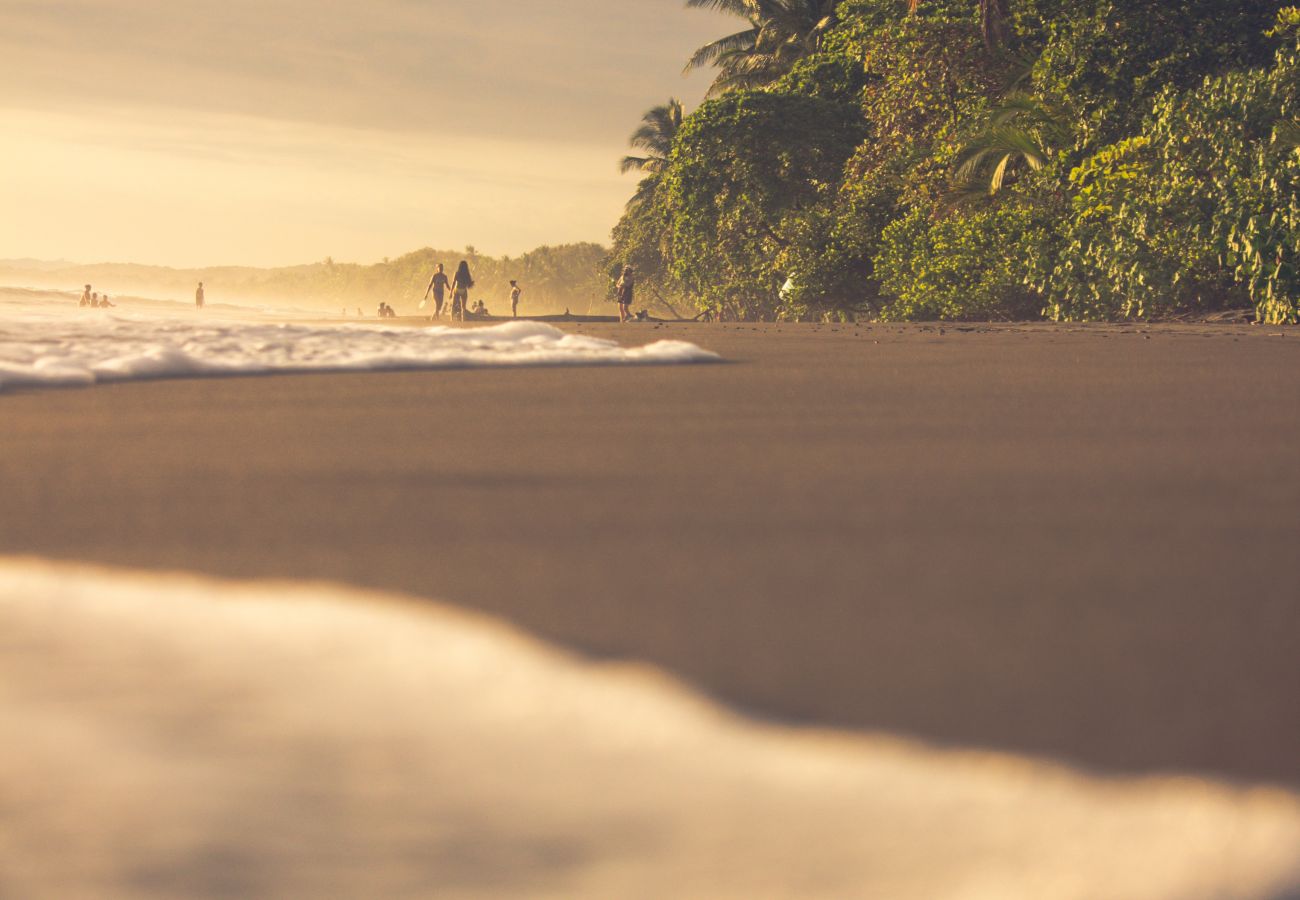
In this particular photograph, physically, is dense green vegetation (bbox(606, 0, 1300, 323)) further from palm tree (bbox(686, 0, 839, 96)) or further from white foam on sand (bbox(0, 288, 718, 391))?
white foam on sand (bbox(0, 288, 718, 391))

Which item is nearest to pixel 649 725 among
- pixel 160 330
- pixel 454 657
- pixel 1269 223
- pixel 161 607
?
pixel 454 657

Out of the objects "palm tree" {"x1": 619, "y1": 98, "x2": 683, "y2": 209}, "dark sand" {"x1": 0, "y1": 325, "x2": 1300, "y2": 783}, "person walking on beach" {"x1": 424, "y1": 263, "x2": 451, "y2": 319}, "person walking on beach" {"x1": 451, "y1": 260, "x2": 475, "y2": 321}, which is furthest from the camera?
"palm tree" {"x1": 619, "y1": 98, "x2": 683, "y2": 209}

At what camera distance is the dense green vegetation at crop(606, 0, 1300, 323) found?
12258mm

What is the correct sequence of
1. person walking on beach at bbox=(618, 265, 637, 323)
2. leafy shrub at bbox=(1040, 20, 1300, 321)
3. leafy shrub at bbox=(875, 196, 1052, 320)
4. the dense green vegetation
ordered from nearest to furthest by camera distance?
leafy shrub at bbox=(1040, 20, 1300, 321)
the dense green vegetation
leafy shrub at bbox=(875, 196, 1052, 320)
person walking on beach at bbox=(618, 265, 637, 323)

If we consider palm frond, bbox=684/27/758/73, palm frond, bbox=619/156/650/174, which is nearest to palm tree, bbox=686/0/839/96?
palm frond, bbox=684/27/758/73

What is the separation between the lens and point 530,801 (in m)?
1.03

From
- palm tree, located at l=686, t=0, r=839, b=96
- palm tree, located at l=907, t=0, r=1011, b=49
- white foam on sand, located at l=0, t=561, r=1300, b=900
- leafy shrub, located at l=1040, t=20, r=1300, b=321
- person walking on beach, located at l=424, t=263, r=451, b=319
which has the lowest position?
white foam on sand, located at l=0, t=561, r=1300, b=900

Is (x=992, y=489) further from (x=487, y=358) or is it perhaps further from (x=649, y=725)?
(x=487, y=358)

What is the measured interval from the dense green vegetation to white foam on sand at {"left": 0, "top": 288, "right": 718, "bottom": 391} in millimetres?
7092

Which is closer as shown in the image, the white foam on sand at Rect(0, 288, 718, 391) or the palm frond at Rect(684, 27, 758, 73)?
the white foam on sand at Rect(0, 288, 718, 391)

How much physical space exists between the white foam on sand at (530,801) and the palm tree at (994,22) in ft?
59.0

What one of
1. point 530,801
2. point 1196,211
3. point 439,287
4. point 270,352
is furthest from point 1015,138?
point 530,801

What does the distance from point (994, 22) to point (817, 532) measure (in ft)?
58.0

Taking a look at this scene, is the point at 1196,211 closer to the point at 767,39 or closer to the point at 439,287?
the point at 439,287
